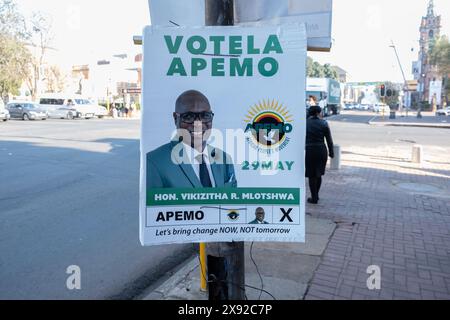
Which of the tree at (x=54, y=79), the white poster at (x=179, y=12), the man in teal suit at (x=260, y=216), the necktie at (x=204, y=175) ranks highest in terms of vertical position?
the tree at (x=54, y=79)

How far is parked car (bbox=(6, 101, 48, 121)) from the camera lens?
114 ft

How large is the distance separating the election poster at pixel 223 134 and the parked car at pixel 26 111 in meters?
36.4

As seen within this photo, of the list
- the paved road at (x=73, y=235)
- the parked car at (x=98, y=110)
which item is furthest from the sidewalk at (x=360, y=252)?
the parked car at (x=98, y=110)

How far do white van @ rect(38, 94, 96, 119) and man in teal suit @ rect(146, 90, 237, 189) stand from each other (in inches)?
1496

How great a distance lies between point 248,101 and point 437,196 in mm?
6628

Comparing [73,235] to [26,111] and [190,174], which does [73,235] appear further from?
[26,111]

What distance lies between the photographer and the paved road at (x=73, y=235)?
3951 millimetres

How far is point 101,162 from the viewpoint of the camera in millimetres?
11133

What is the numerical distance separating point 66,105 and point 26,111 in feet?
13.2

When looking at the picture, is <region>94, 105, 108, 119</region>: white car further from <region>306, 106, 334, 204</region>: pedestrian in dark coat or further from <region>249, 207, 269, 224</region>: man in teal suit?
<region>249, 207, 269, 224</region>: man in teal suit

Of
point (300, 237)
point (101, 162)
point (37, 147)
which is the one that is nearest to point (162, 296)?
point (300, 237)

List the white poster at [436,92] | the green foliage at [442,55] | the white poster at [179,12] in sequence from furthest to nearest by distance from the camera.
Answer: the white poster at [436,92] → the green foliage at [442,55] → the white poster at [179,12]

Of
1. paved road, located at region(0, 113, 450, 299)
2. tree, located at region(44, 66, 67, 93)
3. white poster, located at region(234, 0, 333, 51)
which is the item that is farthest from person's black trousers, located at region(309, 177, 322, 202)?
tree, located at region(44, 66, 67, 93)

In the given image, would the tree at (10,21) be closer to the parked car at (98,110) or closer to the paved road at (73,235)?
the parked car at (98,110)
